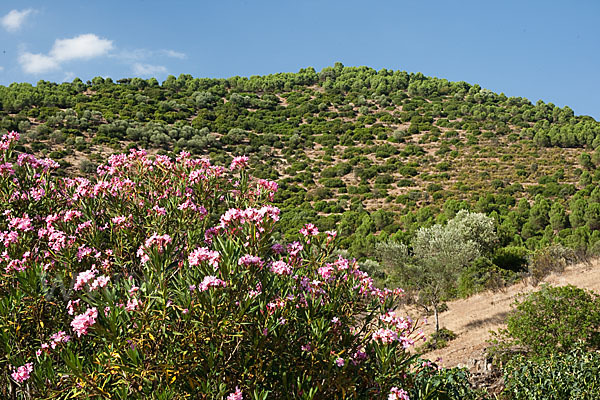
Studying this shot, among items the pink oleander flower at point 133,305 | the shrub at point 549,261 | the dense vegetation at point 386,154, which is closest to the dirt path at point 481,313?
the shrub at point 549,261

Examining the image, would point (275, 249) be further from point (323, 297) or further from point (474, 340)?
point (474, 340)

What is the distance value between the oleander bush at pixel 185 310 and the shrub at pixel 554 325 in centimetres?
749

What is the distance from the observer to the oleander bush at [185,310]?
3.66m

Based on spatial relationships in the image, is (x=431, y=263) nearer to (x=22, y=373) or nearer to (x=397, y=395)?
(x=397, y=395)

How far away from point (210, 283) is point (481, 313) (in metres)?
17.7

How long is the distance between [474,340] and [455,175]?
1617 inches

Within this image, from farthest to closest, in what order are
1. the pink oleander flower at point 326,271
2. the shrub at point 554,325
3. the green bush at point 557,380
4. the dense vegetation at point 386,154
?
the dense vegetation at point 386,154
the shrub at point 554,325
the green bush at point 557,380
the pink oleander flower at point 326,271

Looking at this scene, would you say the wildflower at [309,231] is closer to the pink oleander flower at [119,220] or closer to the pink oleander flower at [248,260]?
the pink oleander flower at [248,260]

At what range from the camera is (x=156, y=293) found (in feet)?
12.6

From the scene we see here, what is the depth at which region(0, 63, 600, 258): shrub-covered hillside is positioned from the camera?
4147 cm

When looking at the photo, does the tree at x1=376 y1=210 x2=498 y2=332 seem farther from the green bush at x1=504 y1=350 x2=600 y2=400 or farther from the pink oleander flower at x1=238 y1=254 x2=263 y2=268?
the pink oleander flower at x1=238 y1=254 x2=263 y2=268

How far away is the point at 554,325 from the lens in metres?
10.4

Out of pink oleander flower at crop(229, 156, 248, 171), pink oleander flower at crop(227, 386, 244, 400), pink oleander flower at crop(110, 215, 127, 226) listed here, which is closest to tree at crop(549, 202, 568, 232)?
pink oleander flower at crop(229, 156, 248, 171)

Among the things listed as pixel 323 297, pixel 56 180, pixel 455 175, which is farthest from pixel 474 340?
pixel 455 175
